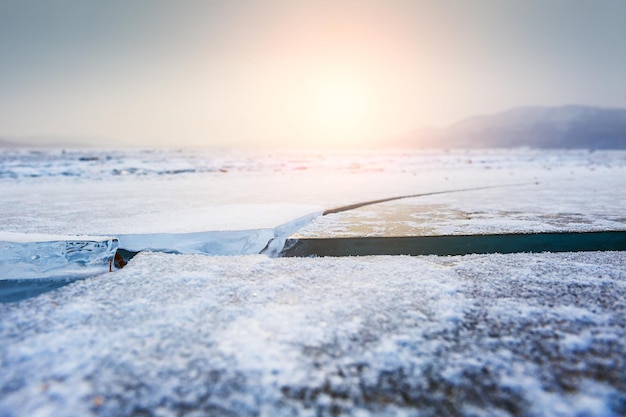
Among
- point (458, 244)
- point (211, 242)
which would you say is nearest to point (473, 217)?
point (458, 244)

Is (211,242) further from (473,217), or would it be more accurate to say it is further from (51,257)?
(473,217)

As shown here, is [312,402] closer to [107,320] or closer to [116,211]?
[107,320]

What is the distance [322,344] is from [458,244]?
1240 mm

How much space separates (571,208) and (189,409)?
3159 mm

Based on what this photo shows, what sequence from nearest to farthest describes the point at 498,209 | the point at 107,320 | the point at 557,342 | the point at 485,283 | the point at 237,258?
1. the point at 557,342
2. the point at 107,320
3. the point at 485,283
4. the point at 237,258
5. the point at 498,209

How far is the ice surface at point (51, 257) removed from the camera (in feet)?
5.15

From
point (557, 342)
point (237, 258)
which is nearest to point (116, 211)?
point (237, 258)

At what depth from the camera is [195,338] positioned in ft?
3.09

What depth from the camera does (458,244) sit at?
1.91m

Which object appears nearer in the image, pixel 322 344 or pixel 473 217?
pixel 322 344

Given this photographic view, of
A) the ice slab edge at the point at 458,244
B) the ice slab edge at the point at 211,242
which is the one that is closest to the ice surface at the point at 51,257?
the ice slab edge at the point at 211,242

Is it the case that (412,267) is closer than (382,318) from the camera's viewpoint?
No

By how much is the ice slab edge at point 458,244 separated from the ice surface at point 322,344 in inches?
17.5

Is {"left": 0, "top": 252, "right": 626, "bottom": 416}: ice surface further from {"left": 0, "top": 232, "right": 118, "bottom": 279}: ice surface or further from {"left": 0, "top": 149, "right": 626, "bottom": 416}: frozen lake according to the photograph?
{"left": 0, "top": 232, "right": 118, "bottom": 279}: ice surface
